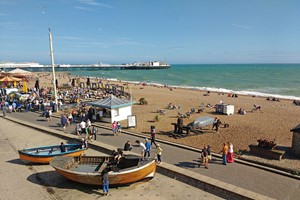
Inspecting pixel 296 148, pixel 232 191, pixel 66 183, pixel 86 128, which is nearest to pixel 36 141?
pixel 86 128

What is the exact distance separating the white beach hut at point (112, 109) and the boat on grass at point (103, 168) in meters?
8.03

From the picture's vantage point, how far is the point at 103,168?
9609mm

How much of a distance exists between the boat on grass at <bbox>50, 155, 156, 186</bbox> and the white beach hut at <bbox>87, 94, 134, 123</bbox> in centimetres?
803

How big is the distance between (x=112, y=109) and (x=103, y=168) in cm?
904

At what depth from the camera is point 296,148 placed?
11.6 meters

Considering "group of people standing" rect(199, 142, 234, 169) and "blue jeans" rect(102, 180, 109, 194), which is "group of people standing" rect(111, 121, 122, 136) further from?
"blue jeans" rect(102, 180, 109, 194)

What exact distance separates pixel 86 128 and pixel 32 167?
4.00 m

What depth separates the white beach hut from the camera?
60.0 feet

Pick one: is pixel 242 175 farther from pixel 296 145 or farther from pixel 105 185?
pixel 105 185

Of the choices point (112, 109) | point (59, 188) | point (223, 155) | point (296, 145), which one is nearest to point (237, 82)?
point (112, 109)

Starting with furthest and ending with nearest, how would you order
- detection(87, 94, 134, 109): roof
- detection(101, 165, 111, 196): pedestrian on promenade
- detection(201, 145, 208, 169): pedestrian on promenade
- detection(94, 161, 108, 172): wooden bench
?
detection(87, 94, 134, 109): roof
detection(201, 145, 208, 169): pedestrian on promenade
detection(94, 161, 108, 172): wooden bench
detection(101, 165, 111, 196): pedestrian on promenade

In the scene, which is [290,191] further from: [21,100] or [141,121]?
[21,100]

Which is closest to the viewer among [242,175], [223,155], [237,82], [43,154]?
[242,175]

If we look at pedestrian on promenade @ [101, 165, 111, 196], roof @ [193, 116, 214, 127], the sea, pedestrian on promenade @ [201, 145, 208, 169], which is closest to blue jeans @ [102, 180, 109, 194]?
pedestrian on promenade @ [101, 165, 111, 196]
